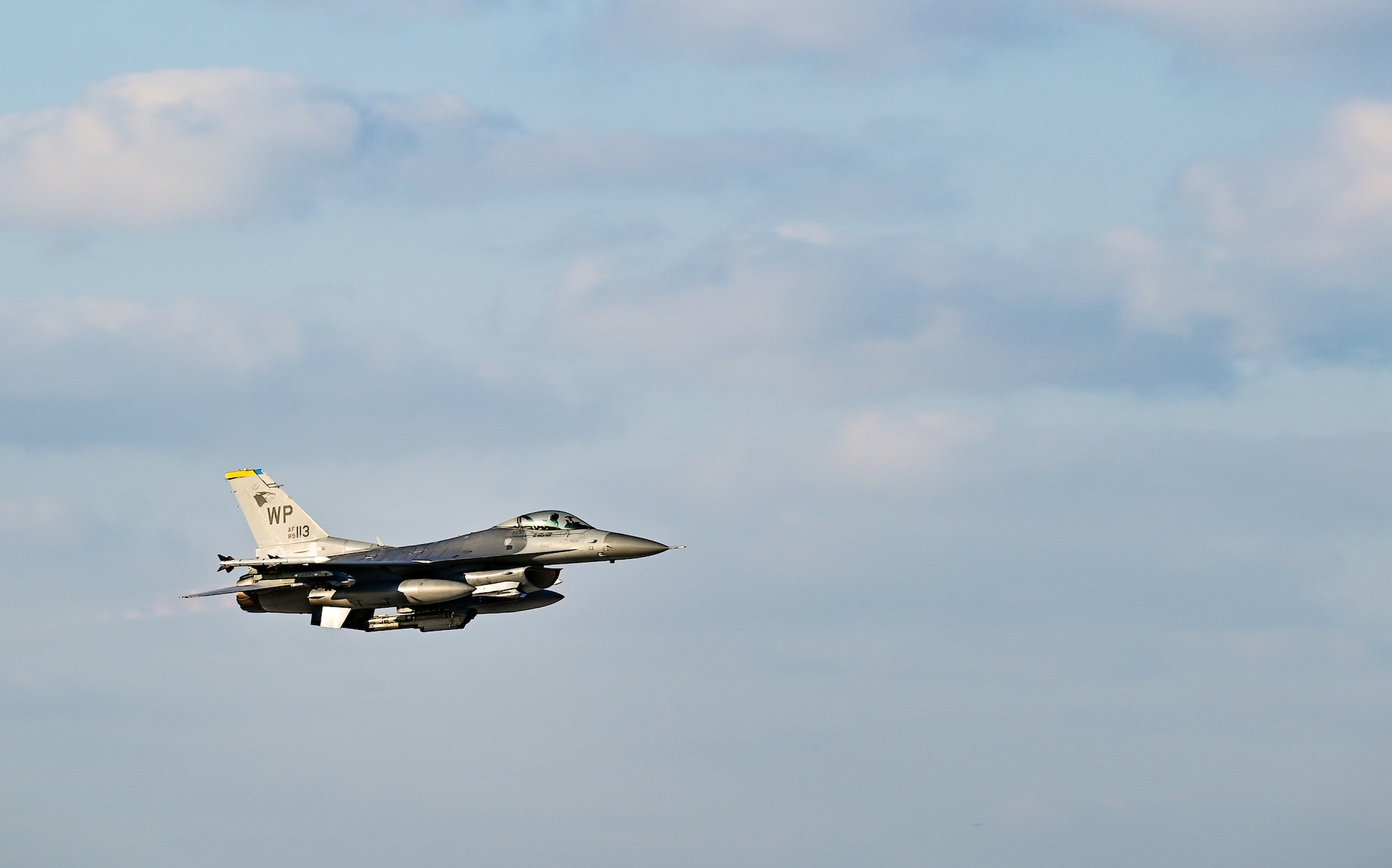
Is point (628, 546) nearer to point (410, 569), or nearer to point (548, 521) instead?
point (548, 521)

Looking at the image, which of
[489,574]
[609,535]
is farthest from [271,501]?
[609,535]

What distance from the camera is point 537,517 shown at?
71.4 metres

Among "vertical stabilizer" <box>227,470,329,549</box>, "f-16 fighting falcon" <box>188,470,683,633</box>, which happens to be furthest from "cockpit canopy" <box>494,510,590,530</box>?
"vertical stabilizer" <box>227,470,329,549</box>

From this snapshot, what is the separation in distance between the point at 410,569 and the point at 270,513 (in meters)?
A: 8.66

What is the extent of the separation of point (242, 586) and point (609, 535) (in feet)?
54.4

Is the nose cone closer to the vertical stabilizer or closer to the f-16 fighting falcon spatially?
the f-16 fighting falcon

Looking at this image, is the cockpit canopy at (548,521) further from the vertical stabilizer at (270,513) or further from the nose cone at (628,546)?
the vertical stabilizer at (270,513)

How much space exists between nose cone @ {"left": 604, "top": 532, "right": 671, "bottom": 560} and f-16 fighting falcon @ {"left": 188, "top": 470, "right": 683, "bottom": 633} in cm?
3

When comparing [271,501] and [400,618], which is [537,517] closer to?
[400,618]

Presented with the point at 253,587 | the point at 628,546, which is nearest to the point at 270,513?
the point at 253,587

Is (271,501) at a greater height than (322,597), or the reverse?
(271,501)

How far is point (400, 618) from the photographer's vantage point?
73625 mm

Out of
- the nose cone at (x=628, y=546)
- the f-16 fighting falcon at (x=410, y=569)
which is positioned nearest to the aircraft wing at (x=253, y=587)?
the f-16 fighting falcon at (x=410, y=569)

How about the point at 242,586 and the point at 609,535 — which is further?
the point at 242,586
